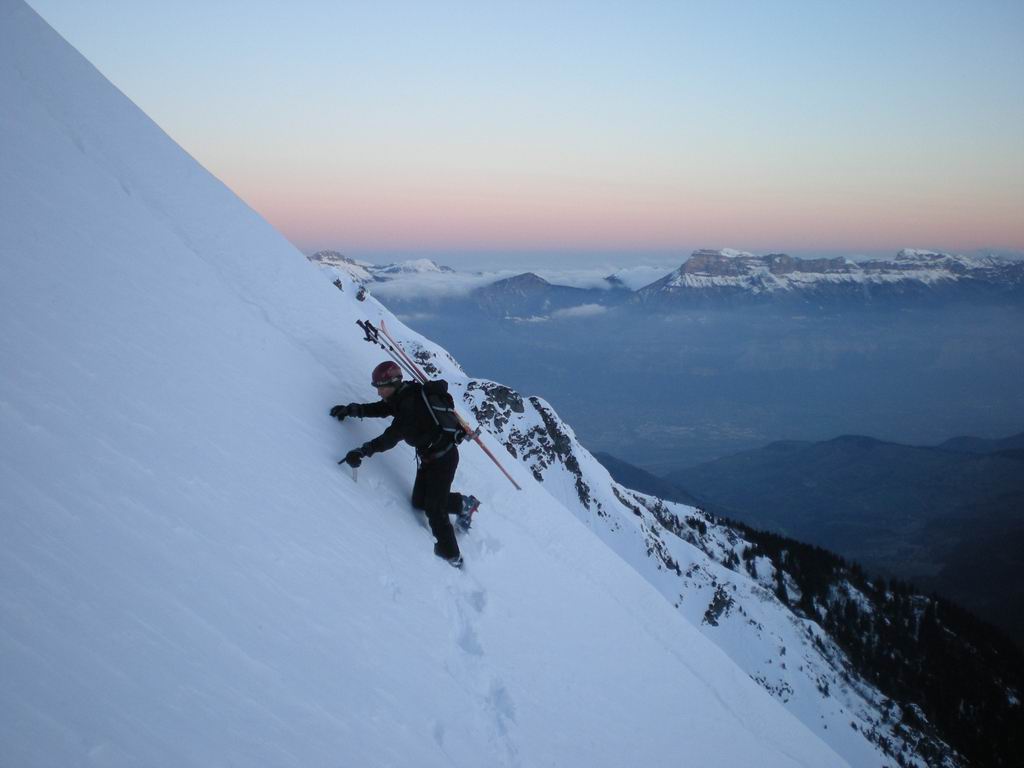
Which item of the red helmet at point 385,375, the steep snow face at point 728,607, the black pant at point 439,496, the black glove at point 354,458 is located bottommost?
the steep snow face at point 728,607

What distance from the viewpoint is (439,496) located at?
7605mm

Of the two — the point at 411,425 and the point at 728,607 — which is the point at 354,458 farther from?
the point at 728,607

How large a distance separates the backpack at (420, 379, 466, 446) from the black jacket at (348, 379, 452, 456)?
14 millimetres

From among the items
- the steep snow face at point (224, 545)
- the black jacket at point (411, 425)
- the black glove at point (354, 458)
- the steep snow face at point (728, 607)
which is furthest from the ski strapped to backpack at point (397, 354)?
the steep snow face at point (728, 607)

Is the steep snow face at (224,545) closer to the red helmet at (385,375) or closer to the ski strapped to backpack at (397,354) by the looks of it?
the ski strapped to backpack at (397,354)

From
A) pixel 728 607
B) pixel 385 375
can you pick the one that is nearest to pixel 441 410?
pixel 385 375

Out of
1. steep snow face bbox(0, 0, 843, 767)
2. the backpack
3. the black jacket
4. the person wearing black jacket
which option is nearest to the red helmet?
→ the person wearing black jacket

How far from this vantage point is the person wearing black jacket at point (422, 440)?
287 inches

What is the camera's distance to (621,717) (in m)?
7.78

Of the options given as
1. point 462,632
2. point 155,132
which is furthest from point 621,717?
point 155,132

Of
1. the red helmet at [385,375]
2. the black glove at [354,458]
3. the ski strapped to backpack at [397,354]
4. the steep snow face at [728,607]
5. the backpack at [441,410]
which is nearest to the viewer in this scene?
the black glove at [354,458]

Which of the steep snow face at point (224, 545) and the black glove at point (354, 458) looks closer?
the steep snow face at point (224, 545)

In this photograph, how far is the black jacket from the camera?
7254mm

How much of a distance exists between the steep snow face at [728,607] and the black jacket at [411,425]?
226 ft
